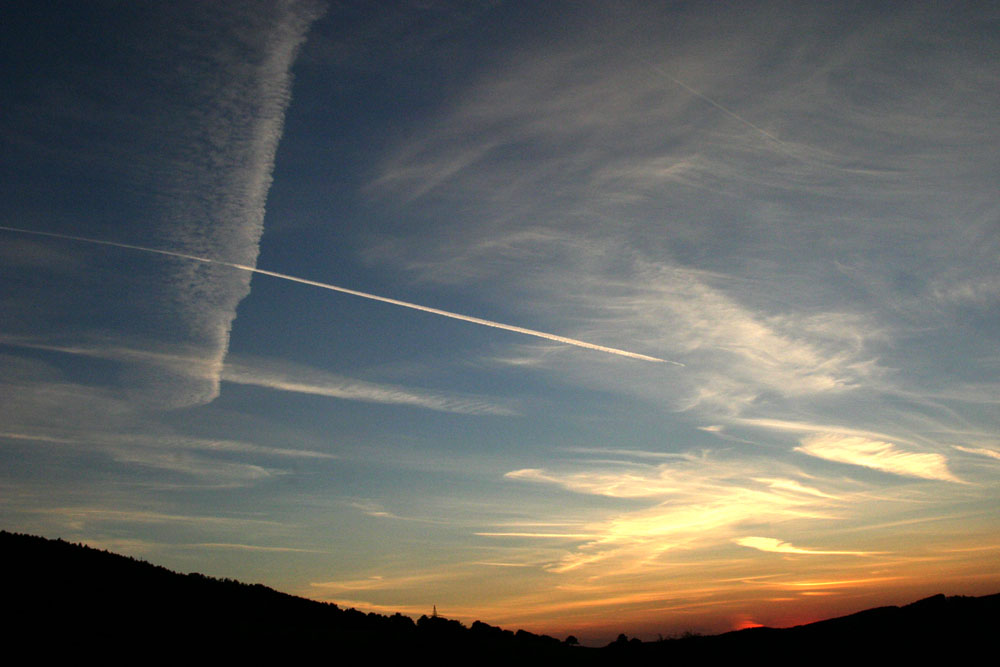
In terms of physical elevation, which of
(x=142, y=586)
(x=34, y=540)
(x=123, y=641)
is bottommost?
(x=123, y=641)

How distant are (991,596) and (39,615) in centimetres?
3494

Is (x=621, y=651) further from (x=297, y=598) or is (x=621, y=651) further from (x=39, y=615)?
(x=39, y=615)

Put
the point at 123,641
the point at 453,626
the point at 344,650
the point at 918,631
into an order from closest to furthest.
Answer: the point at 123,641
the point at 918,631
the point at 344,650
the point at 453,626

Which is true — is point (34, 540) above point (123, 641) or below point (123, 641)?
above

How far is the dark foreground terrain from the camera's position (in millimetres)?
20594

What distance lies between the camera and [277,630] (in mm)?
25812

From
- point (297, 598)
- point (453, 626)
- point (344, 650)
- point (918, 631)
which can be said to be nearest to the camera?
point (918, 631)

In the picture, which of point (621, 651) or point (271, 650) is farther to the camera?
point (621, 651)

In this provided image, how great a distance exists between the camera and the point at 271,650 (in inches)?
893

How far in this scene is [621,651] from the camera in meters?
31.7

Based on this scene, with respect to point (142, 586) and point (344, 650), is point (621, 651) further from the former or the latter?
point (142, 586)

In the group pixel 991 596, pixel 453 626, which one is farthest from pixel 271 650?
pixel 991 596

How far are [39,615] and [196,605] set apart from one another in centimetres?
680

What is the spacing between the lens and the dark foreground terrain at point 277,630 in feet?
67.6
